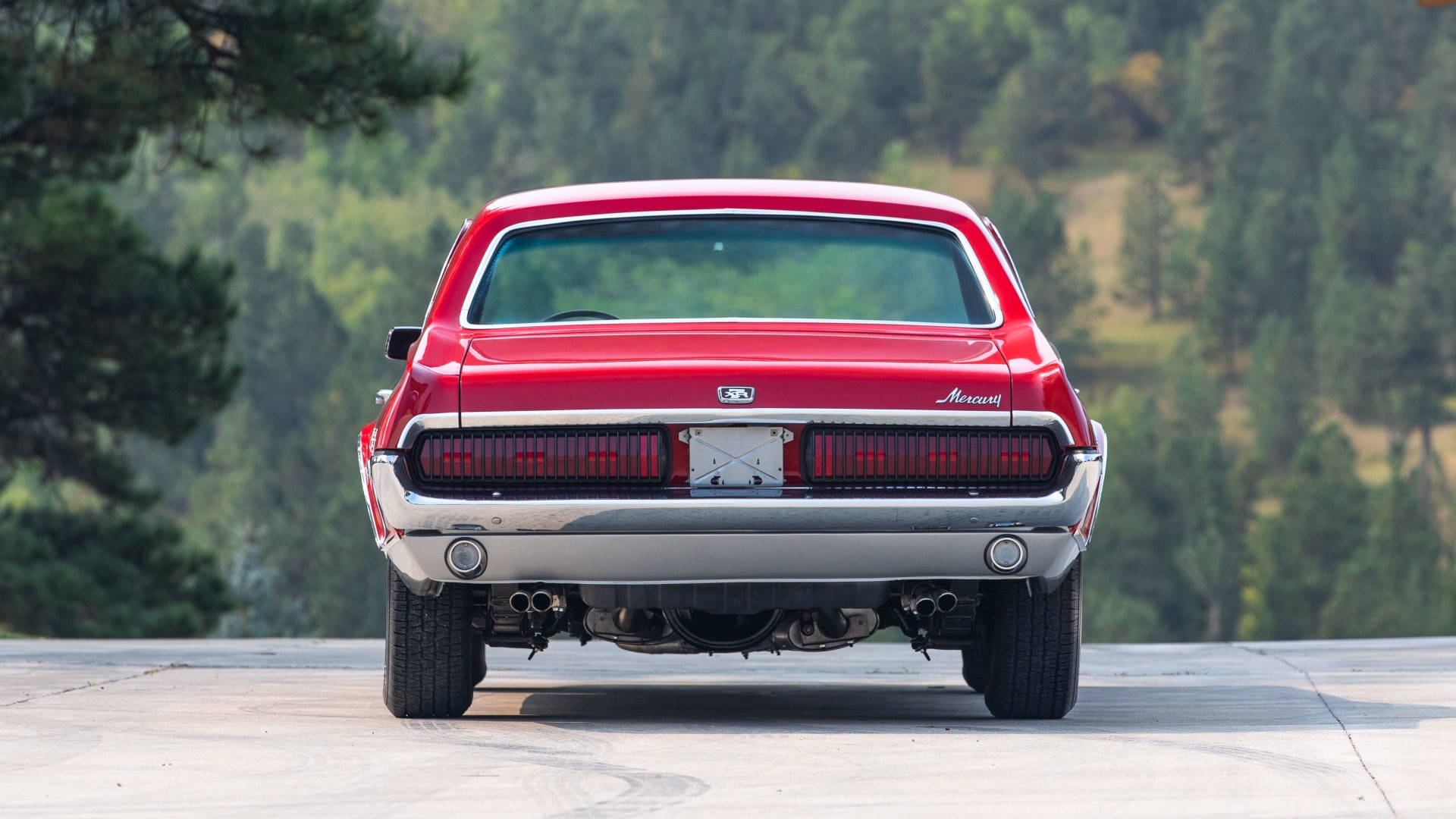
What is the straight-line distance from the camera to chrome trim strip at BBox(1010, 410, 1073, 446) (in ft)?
19.9

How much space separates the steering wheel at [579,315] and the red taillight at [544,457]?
73 cm

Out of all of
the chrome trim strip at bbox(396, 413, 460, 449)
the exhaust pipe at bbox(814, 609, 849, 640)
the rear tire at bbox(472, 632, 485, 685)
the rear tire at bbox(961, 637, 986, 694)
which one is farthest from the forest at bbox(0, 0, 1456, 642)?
the chrome trim strip at bbox(396, 413, 460, 449)

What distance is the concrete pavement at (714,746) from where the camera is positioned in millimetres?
4984

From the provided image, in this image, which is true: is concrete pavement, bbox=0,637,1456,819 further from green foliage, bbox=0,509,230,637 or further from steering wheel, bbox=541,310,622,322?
green foliage, bbox=0,509,230,637

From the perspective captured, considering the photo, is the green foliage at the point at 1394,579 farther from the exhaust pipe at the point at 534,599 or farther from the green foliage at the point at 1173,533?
the exhaust pipe at the point at 534,599

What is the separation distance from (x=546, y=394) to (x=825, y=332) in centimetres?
94

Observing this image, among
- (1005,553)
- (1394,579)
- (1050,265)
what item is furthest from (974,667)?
(1050,265)

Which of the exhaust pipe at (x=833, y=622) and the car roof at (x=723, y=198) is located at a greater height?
the car roof at (x=723, y=198)

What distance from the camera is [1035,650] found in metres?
6.69

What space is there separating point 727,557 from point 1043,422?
991mm

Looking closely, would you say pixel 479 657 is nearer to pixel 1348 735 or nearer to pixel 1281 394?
pixel 1348 735

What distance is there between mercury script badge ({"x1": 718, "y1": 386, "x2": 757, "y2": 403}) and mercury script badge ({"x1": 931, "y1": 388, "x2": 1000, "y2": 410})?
0.56m

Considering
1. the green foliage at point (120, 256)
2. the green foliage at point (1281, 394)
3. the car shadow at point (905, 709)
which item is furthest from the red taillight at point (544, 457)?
the green foliage at point (1281, 394)

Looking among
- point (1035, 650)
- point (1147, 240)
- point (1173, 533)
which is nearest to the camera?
point (1035, 650)
